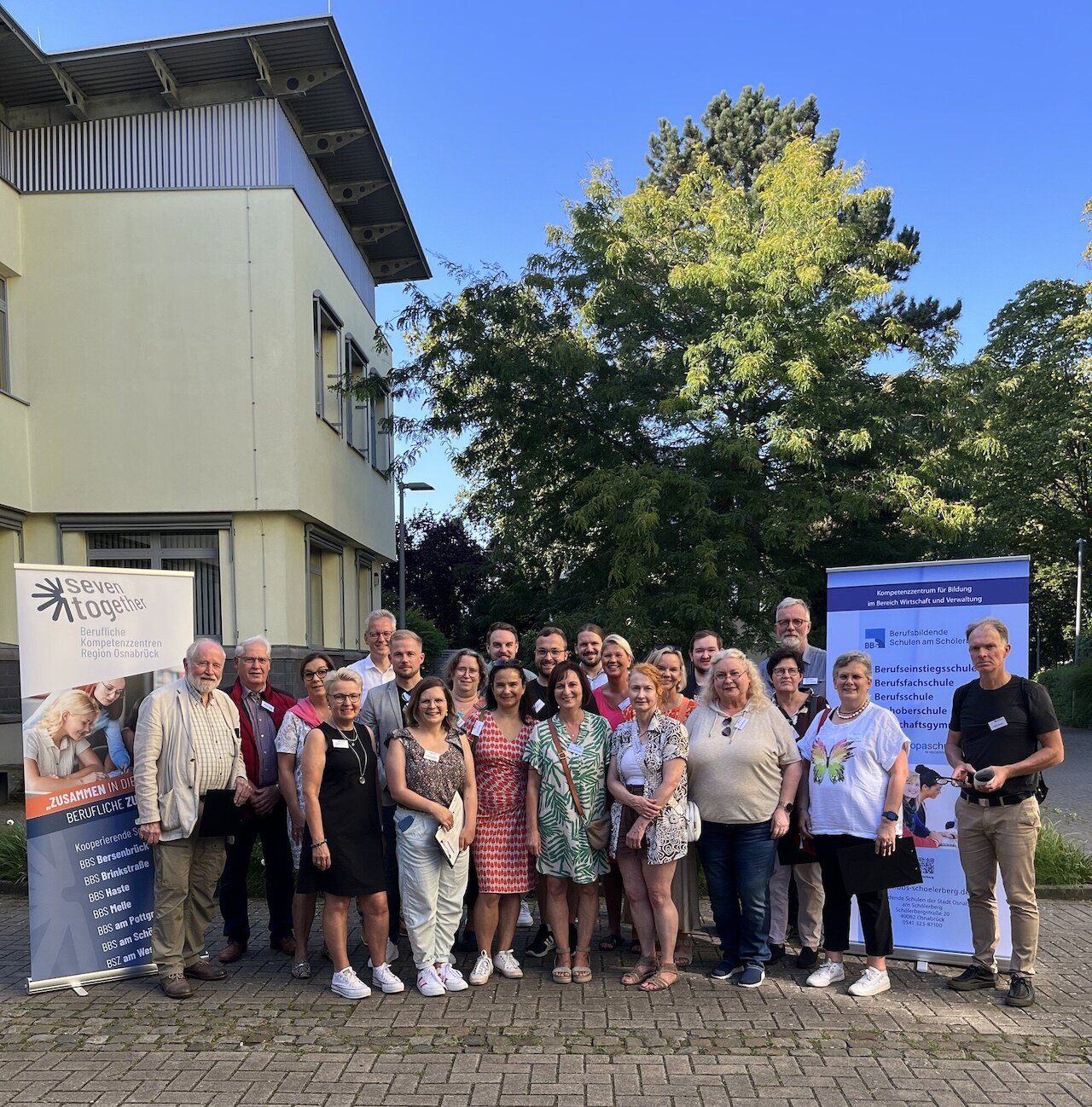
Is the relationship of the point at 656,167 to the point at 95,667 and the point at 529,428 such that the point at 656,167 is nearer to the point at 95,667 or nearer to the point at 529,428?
the point at 529,428

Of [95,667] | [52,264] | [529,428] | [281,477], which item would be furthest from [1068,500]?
[95,667]

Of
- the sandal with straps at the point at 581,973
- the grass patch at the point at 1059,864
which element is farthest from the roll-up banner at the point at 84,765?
the grass patch at the point at 1059,864

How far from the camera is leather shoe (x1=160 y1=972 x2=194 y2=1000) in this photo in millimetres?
5492

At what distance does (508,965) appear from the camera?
5.71 metres

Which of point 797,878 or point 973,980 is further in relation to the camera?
point 797,878

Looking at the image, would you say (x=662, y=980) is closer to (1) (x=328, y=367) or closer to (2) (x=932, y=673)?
(2) (x=932, y=673)

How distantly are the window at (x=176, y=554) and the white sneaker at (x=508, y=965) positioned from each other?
905 centimetres

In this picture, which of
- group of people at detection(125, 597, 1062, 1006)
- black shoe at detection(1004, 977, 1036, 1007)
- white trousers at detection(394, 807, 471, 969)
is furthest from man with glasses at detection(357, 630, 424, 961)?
black shoe at detection(1004, 977, 1036, 1007)

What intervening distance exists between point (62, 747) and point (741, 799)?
12.4ft

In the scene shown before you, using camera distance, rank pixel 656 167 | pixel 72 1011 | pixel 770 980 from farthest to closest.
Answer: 1. pixel 656 167
2. pixel 770 980
3. pixel 72 1011

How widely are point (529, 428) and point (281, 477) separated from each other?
11.2 feet

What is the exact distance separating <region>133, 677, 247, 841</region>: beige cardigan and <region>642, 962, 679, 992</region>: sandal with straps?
2568 millimetres

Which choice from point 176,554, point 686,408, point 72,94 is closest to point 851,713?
point 686,408

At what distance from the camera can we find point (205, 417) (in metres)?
13.5
